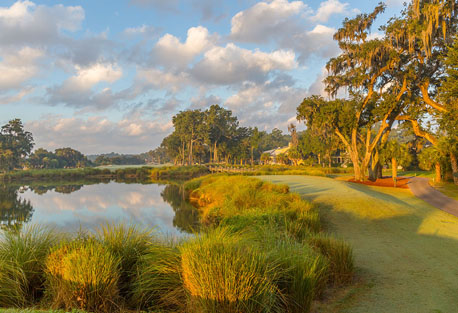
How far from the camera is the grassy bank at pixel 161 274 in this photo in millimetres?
3227

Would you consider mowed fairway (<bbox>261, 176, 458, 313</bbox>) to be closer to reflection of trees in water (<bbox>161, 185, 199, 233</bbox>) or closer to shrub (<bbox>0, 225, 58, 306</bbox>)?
shrub (<bbox>0, 225, 58, 306</bbox>)

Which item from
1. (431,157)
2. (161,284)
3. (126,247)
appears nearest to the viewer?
(161,284)

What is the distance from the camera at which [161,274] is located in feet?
13.1

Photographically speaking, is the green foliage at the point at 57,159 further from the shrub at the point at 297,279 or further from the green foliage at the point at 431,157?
the shrub at the point at 297,279

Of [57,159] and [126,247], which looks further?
[57,159]

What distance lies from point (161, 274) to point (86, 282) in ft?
3.21

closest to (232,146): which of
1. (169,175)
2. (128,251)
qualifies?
(169,175)

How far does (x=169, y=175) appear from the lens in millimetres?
51781

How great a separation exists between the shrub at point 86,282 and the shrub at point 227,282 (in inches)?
44.3

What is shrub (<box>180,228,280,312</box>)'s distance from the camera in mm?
3127

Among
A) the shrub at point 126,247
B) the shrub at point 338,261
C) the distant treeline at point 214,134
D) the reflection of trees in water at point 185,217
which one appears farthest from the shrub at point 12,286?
the distant treeline at point 214,134

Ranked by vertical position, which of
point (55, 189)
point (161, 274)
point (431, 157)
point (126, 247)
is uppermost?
point (431, 157)

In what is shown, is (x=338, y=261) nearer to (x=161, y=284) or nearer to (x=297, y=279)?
(x=297, y=279)

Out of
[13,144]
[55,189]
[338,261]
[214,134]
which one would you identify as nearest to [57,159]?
[13,144]
